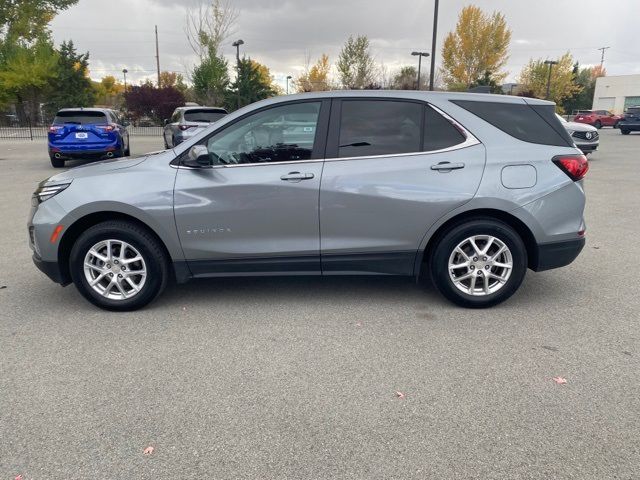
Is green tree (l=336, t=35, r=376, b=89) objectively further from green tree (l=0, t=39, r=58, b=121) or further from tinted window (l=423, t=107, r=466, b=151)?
tinted window (l=423, t=107, r=466, b=151)

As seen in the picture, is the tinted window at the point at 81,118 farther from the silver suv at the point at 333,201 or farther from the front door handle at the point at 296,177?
the front door handle at the point at 296,177

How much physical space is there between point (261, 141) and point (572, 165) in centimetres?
258

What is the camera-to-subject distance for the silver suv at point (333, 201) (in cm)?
404

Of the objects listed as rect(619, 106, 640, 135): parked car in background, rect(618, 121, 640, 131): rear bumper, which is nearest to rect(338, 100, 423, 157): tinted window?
rect(619, 106, 640, 135): parked car in background

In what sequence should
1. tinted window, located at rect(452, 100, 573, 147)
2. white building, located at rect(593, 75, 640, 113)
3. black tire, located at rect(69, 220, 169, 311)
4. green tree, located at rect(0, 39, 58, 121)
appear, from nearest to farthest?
1. black tire, located at rect(69, 220, 169, 311)
2. tinted window, located at rect(452, 100, 573, 147)
3. green tree, located at rect(0, 39, 58, 121)
4. white building, located at rect(593, 75, 640, 113)

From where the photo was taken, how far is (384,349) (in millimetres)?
3557

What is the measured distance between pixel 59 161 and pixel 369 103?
1318 centimetres

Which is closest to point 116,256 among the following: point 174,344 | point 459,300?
point 174,344

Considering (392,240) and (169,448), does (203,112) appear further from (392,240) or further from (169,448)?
(169,448)

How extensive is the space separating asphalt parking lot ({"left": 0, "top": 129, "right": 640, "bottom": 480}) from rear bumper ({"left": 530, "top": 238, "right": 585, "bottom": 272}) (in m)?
0.38

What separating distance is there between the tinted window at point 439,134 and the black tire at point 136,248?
237 cm

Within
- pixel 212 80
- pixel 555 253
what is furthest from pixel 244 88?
pixel 555 253

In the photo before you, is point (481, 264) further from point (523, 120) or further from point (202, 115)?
point (202, 115)

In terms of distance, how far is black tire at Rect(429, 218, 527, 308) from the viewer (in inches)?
163
